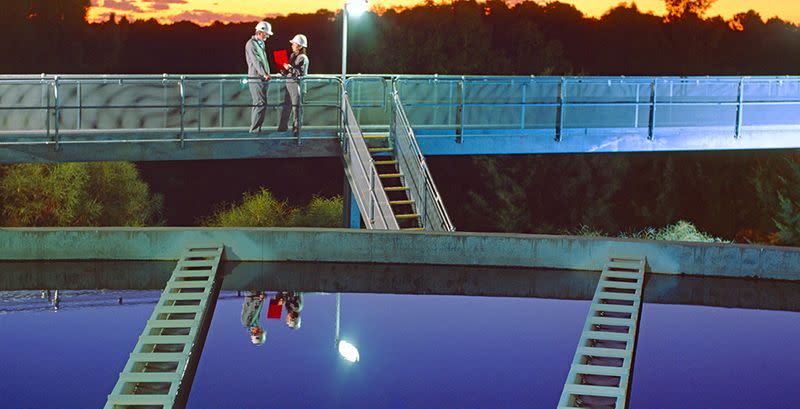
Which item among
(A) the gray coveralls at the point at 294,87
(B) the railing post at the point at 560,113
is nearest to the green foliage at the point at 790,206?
(B) the railing post at the point at 560,113

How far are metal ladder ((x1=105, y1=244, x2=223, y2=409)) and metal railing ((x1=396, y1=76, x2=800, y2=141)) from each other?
36.5 ft

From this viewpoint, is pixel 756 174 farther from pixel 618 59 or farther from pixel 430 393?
pixel 430 393

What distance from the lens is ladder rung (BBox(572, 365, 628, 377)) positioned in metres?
11.7

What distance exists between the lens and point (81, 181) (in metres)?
39.7

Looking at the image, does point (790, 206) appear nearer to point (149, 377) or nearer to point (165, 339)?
point (165, 339)

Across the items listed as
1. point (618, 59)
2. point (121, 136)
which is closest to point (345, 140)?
point (121, 136)

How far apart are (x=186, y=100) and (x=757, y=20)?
44.9 meters

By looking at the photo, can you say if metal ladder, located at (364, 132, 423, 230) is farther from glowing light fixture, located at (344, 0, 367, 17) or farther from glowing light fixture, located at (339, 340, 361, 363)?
glowing light fixture, located at (339, 340, 361, 363)

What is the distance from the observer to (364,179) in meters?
21.8

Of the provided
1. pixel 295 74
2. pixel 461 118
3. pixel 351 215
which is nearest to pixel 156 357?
pixel 295 74

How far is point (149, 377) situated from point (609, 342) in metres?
4.21

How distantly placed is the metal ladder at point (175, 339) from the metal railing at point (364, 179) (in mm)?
4409

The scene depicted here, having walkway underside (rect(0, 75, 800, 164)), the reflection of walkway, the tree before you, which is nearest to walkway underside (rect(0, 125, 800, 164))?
walkway underside (rect(0, 75, 800, 164))

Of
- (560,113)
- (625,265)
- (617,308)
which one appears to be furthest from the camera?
(560,113)
